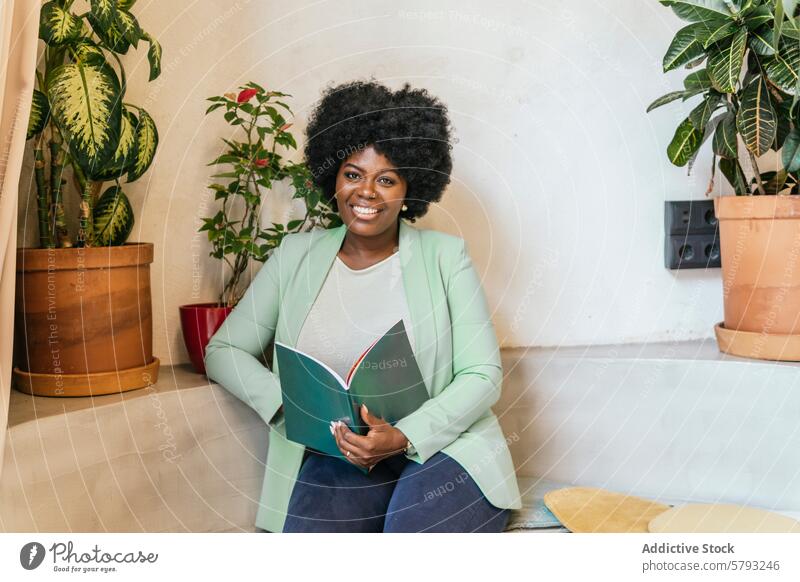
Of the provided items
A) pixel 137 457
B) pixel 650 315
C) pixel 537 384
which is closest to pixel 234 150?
pixel 137 457

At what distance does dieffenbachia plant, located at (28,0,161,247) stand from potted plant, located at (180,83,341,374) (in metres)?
0.14

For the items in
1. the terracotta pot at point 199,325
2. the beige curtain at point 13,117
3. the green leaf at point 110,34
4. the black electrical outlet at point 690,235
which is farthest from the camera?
the black electrical outlet at point 690,235

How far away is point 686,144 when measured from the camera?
1237 millimetres

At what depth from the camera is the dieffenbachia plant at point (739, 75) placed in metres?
1.12

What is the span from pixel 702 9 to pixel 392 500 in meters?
0.76

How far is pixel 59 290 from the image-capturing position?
101 cm

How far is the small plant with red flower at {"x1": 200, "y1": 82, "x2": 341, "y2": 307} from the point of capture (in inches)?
46.4

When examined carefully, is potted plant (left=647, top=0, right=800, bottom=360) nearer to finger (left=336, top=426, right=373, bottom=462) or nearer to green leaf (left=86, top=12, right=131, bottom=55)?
finger (left=336, top=426, right=373, bottom=462)

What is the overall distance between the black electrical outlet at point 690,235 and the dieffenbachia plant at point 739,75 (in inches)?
6.3

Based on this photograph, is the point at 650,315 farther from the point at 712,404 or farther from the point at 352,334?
the point at 352,334

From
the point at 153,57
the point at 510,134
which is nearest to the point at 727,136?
the point at 510,134

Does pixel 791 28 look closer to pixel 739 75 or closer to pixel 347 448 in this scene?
pixel 739 75

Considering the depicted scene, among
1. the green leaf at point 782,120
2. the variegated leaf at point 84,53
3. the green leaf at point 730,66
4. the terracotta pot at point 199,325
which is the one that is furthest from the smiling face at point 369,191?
the green leaf at point 782,120

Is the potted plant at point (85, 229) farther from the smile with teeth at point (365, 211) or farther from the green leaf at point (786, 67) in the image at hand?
the green leaf at point (786, 67)
